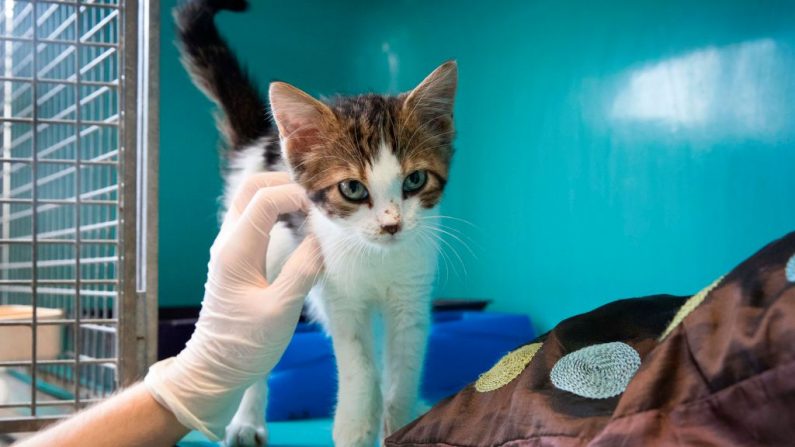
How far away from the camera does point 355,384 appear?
59.7 inches

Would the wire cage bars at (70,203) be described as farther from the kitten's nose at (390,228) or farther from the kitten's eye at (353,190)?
the kitten's nose at (390,228)

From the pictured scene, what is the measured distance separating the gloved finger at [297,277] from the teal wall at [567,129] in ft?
1.65

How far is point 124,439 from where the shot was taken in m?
1.25

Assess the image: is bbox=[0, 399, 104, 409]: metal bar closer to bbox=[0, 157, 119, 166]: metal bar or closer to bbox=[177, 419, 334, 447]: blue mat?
bbox=[177, 419, 334, 447]: blue mat

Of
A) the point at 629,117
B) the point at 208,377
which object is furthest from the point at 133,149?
the point at 629,117

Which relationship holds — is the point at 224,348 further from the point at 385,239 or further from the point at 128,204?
the point at 128,204

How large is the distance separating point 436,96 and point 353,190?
10.6 inches

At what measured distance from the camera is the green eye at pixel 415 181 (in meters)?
1.44

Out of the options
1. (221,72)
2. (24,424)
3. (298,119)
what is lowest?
(24,424)

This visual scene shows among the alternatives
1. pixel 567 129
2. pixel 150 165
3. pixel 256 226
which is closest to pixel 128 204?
pixel 150 165

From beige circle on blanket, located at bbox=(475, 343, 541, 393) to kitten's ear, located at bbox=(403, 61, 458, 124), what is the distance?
53cm

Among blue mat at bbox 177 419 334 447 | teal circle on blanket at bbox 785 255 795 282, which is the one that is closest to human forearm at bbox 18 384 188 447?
blue mat at bbox 177 419 334 447

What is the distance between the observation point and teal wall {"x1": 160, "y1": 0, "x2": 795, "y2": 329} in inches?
67.9

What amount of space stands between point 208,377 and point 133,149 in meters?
0.58
